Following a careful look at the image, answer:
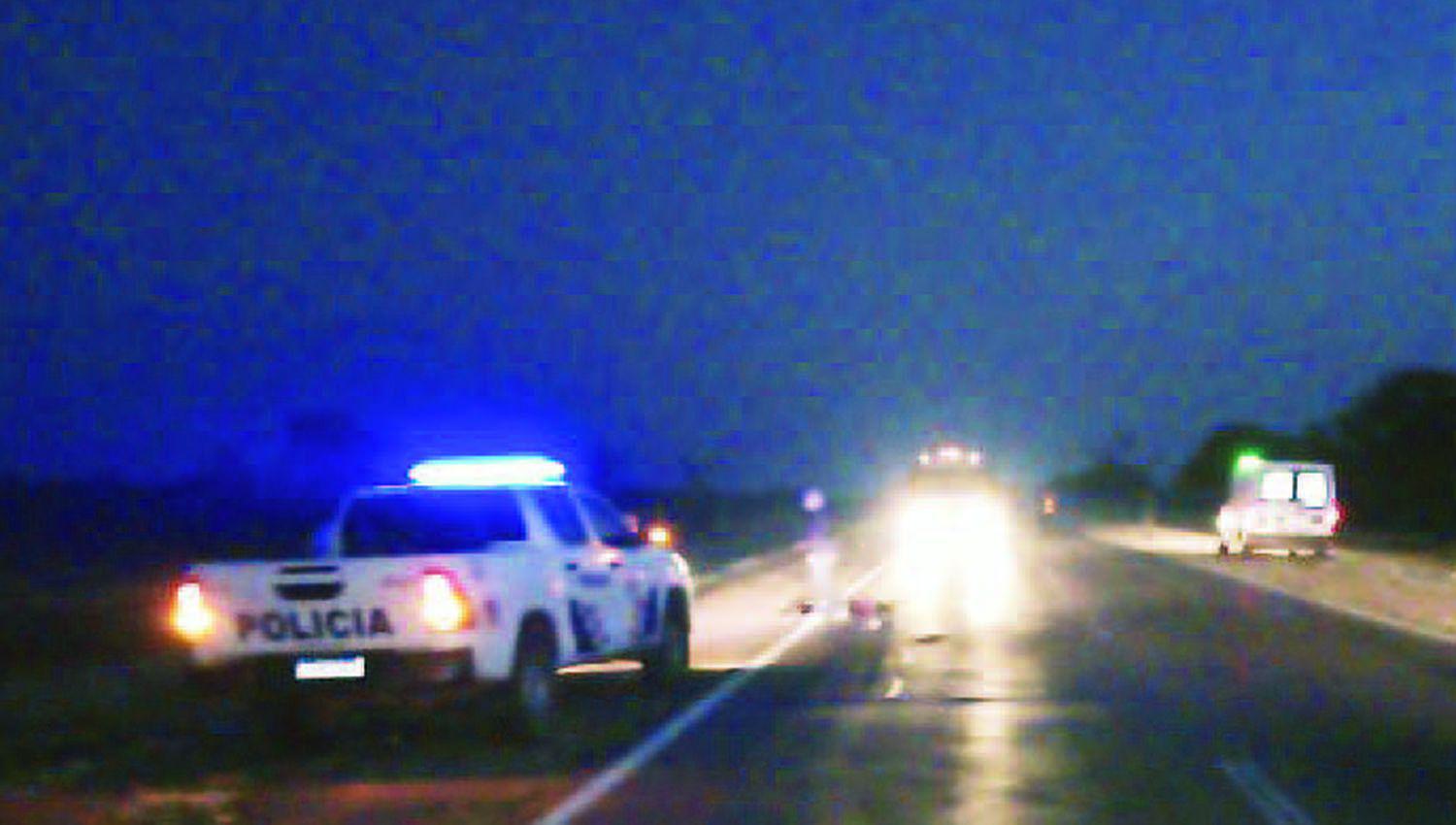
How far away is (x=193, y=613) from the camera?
51.0 ft

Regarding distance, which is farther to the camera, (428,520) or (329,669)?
(428,520)

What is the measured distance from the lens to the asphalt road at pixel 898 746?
12633 mm

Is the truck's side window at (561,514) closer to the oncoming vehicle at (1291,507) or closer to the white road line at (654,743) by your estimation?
the white road line at (654,743)

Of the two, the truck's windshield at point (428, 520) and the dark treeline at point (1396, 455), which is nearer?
the truck's windshield at point (428, 520)

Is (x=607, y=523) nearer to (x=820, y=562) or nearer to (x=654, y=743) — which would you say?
(x=654, y=743)

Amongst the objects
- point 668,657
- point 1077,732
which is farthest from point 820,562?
point 1077,732

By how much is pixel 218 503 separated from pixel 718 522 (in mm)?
33971

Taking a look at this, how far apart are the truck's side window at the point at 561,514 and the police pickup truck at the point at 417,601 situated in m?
0.02

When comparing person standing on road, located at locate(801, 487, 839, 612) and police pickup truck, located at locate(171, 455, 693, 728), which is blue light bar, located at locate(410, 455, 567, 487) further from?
person standing on road, located at locate(801, 487, 839, 612)

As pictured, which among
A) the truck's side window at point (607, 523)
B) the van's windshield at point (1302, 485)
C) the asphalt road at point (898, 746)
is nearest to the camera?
the asphalt road at point (898, 746)

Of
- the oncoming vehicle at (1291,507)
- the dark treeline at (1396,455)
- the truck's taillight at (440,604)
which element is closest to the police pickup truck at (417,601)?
the truck's taillight at (440,604)

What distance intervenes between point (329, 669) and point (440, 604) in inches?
37.1

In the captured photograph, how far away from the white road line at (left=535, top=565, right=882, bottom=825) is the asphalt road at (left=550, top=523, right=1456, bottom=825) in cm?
13

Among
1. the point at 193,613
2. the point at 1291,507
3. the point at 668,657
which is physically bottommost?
the point at 668,657
